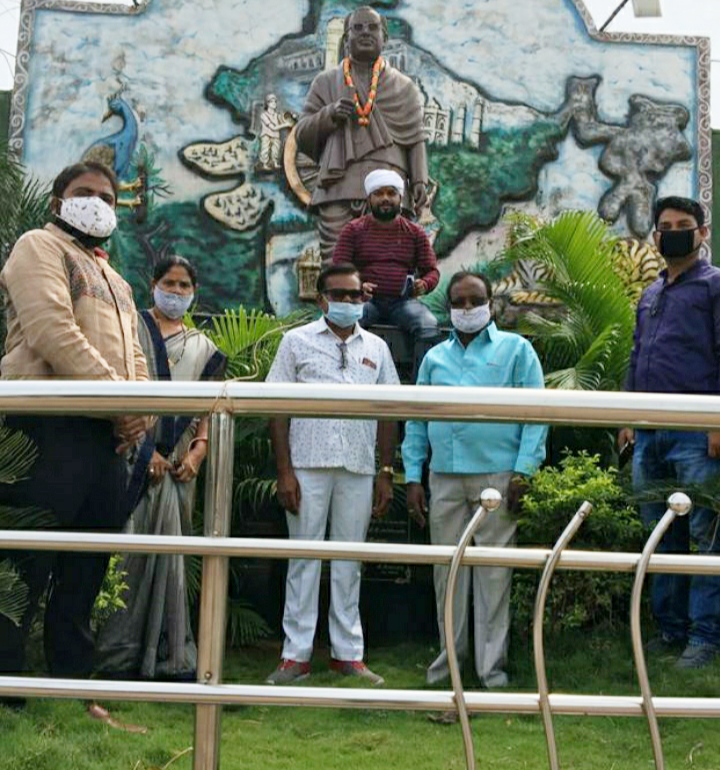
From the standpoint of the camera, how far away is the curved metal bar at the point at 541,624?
5.29 feet

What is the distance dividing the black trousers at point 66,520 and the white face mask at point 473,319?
2.44 m

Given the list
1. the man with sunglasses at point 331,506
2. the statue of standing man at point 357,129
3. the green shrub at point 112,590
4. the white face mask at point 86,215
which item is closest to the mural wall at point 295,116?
the statue of standing man at point 357,129

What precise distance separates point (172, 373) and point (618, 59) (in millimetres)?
7536

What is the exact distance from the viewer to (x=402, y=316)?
592 cm

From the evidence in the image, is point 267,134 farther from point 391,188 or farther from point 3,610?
point 3,610

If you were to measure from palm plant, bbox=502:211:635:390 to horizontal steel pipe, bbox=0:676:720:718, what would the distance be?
4.54 metres

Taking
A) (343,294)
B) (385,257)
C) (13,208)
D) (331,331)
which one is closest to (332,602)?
(331,331)

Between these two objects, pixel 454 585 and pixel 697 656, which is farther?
pixel 697 656

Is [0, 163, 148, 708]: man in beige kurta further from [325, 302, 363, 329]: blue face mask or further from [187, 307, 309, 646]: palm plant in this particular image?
[325, 302, 363, 329]: blue face mask

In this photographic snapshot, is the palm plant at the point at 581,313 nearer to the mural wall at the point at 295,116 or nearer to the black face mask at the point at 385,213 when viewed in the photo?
the black face mask at the point at 385,213

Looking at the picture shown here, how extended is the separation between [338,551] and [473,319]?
2.66 m

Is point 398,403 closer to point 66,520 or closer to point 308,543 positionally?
point 308,543

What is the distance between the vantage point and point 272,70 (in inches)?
400

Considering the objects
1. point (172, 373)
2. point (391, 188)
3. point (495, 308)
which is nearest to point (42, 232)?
point (172, 373)
